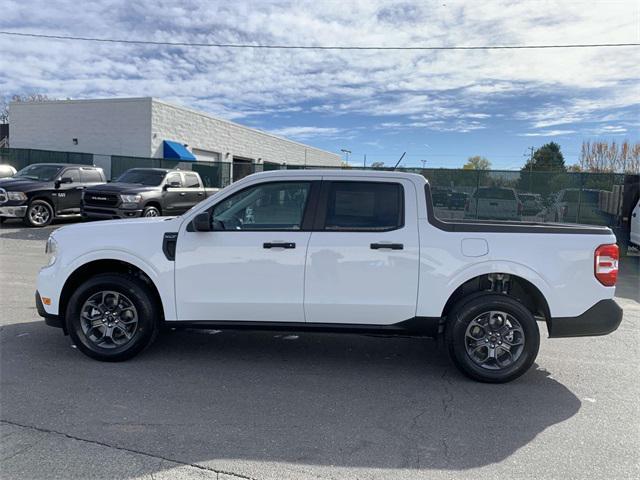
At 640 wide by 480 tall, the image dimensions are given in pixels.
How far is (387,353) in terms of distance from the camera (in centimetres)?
532

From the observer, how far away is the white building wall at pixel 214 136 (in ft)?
Result: 84.8

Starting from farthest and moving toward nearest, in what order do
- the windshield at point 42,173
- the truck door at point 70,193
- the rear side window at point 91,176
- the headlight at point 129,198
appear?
the rear side window at point 91,176 < the windshield at point 42,173 < the truck door at point 70,193 < the headlight at point 129,198

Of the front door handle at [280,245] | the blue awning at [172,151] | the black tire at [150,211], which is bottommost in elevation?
the black tire at [150,211]

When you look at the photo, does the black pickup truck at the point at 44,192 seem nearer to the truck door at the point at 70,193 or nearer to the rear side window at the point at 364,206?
the truck door at the point at 70,193

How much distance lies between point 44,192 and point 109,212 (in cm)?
273

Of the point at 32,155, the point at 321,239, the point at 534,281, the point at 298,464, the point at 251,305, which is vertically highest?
the point at 32,155

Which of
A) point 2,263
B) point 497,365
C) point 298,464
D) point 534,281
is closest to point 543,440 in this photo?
point 497,365

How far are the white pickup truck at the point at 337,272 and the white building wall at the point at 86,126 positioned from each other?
22.0 meters

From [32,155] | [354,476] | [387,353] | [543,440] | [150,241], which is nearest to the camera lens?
[354,476]

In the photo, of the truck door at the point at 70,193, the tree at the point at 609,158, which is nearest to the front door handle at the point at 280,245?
the truck door at the point at 70,193

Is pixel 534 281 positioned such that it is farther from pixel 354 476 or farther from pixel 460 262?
pixel 354 476

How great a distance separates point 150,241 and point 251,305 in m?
1.09

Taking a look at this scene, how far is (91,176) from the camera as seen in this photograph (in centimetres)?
1641

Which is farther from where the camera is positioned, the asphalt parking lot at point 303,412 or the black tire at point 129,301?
the black tire at point 129,301
